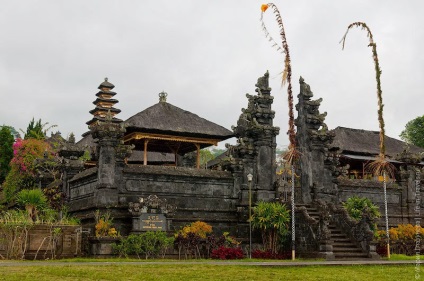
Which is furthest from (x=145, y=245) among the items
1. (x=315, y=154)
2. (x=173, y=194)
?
(x=315, y=154)

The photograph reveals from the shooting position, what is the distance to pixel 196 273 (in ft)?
48.9

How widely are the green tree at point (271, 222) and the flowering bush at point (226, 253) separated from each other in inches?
79.4

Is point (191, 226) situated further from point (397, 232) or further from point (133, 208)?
point (397, 232)

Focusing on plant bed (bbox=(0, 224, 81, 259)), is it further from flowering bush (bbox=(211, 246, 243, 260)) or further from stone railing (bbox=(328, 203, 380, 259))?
stone railing (bbox=(328, 203, 380, 259))

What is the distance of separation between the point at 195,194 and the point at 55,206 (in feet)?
26.0

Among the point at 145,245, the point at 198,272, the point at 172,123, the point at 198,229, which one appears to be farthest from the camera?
the point at 172,123

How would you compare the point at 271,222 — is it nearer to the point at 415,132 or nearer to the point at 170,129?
the point at 170,129

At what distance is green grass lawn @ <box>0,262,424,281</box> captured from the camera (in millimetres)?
13758

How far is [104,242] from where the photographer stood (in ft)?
72.0

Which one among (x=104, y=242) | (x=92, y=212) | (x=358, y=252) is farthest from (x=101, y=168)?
(x=358, y=252)

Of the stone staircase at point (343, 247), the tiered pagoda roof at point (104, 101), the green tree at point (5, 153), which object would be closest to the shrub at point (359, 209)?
the stone staircase at point (343, 247)

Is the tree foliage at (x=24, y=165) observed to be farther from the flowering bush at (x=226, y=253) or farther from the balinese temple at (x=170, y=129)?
the flowering bush at (x=226, y=253)

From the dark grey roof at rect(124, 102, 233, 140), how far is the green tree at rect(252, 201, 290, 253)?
5.05 meters

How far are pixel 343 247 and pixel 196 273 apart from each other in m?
11.2
